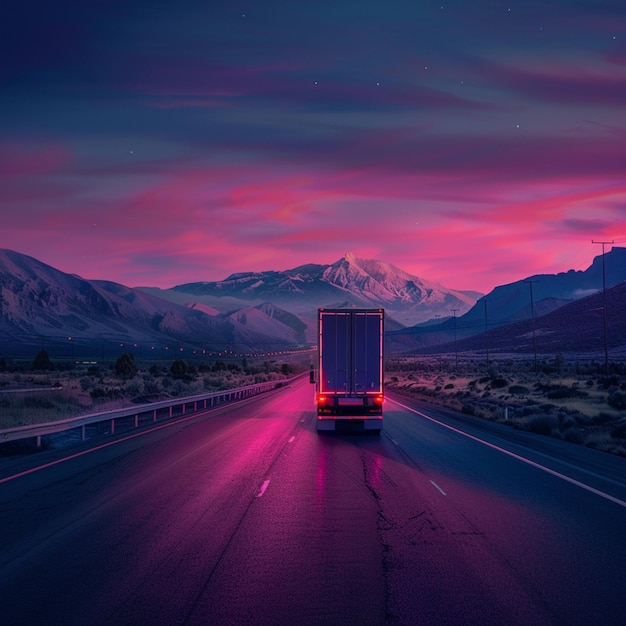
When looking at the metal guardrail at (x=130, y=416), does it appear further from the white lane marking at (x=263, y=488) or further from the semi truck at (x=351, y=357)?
the semi truck at (x=351, y=357)

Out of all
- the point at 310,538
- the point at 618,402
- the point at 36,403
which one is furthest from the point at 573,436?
the point at 36,403

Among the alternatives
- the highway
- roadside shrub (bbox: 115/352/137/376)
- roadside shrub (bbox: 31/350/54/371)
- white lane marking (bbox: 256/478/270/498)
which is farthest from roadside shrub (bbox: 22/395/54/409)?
roadside shrub (bbox: 31/350/54/371)

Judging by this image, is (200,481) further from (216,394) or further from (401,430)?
(216,394)

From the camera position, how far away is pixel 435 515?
11.9 meters

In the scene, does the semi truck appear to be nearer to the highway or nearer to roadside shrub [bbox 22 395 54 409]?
the highway

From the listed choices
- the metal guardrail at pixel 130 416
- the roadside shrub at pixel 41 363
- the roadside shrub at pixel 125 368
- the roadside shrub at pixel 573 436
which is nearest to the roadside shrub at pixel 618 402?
the roadside shrub at pixel 573 436

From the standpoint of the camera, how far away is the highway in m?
7.30

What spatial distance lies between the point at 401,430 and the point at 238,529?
17881 millimetres

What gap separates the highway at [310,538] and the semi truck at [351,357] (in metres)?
5.32

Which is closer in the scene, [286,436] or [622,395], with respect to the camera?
[286,436]

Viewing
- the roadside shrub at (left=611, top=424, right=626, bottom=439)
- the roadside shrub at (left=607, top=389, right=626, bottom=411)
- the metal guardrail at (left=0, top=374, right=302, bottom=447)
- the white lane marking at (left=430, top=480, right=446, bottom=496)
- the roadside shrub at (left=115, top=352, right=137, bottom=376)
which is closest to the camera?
the white lane marking at (left=430, top=480, right=446, bottom=496)

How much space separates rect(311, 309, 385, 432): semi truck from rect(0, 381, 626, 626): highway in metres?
5.32

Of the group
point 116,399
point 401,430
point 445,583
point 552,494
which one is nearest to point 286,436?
point 401,430

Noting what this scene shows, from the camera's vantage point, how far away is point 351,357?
25.1m
